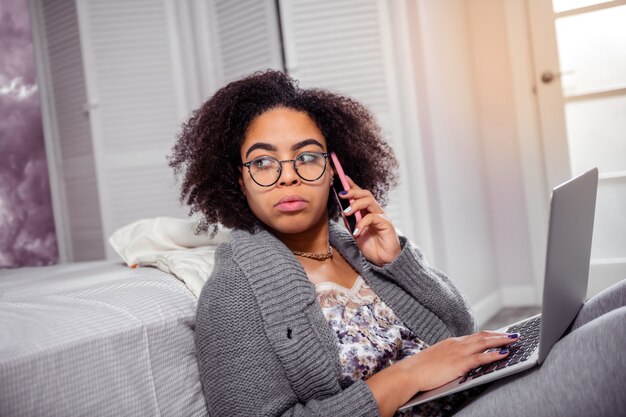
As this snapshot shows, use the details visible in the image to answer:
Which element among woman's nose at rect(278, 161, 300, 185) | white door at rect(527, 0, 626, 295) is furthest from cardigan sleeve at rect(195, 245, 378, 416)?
white door at rect(527, 0, 626, 295)

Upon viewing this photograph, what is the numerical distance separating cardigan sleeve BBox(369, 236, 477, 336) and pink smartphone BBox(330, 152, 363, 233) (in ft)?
0.35

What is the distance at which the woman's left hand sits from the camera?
1287mm

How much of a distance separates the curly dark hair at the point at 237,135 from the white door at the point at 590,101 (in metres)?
2.23

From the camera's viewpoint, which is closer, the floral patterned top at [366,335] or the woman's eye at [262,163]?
the floral patterned top at [366,335]

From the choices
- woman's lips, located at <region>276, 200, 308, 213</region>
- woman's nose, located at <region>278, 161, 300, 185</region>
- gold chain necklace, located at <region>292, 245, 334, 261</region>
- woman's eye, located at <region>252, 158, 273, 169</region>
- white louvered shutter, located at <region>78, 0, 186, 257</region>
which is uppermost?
white louvered shutter, located at <region>78, 0, 186, 257</region>

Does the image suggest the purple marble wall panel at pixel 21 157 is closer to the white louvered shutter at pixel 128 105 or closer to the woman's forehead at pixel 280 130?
the white louvered shutter at pixel 128 105

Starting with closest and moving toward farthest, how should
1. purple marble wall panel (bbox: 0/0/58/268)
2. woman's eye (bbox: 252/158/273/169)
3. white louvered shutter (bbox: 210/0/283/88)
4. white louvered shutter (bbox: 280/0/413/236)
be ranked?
woman's eye (bbox: 252/158/273/169) → white louvered shutter (bbox: 280/0/413/236) → white louvered shutter (bbox: 210/0/283/88) → purple marble wall panel (bbox: 0/0/58/268)

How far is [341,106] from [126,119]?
2350 mm

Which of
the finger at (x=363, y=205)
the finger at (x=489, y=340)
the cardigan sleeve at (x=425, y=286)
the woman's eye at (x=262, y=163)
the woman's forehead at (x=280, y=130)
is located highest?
the woman's forehead at (x=280, y=130)

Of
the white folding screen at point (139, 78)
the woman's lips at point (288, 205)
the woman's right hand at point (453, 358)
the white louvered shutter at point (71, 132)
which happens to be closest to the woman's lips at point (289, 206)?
the woman's lips at point (288, 205)

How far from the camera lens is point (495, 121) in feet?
11.6

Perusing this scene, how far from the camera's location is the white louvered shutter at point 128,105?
135 inches

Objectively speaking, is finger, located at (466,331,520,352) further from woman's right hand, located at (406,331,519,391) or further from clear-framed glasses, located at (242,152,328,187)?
clear-framed glasses, located at (242,152,328,187)

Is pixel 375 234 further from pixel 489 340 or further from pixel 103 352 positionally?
pixel 103 352
